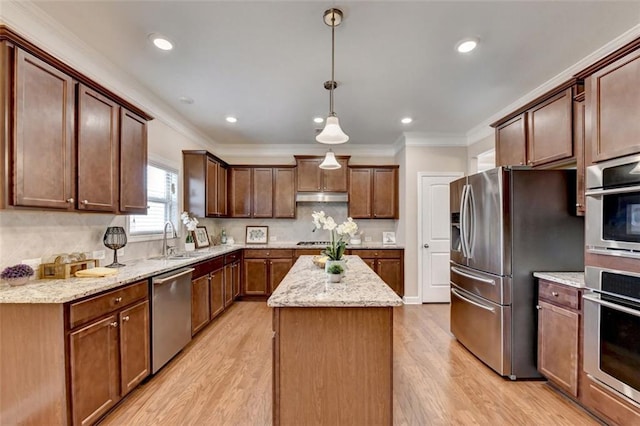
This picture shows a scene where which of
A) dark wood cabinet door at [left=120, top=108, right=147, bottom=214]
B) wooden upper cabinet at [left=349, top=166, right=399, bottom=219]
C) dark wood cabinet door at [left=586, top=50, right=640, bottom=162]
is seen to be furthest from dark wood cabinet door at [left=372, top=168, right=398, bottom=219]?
dark wood cabinet door at [left=120, top=108, right=147, bottom=214]

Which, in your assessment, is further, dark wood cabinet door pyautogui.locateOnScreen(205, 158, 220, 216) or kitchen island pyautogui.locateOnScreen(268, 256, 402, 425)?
dark wood cabinet door pyautogui.locateOnScreen(205, 158, 220, 216)

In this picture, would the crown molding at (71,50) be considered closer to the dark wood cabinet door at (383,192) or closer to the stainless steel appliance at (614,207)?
the dark wood cabinet door at (383,192)

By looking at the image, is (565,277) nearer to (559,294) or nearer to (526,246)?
(559,294)

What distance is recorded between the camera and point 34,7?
6.50 feet

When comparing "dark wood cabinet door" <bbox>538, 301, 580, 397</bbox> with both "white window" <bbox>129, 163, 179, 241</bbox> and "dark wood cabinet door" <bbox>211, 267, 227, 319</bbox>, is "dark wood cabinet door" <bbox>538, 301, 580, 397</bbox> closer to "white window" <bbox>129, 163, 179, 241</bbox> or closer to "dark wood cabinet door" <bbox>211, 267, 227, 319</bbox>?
"dark wood cabinet door" <bbox>211, 267, 227, 319</bbox>

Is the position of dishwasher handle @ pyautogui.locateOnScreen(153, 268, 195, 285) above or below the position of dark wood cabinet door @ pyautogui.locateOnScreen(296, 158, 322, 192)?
Result: below

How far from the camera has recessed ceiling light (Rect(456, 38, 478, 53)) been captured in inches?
90.9

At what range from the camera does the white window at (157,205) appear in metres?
3.35

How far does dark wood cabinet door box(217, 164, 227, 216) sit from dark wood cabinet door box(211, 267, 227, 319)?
1.19 m

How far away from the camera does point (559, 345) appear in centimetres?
232

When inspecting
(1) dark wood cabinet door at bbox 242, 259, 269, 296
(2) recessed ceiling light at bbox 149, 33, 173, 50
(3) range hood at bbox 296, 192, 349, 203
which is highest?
(2) recessed ceiling light at bbox 149, 33, 173, 50

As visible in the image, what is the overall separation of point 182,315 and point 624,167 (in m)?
3.70

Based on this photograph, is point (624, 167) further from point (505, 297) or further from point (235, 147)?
point (235, 147)

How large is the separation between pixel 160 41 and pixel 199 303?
2659 mm
